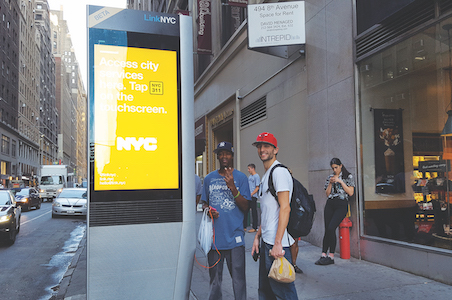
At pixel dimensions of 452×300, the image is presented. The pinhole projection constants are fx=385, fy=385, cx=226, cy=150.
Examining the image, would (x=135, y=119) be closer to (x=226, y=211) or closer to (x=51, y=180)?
(x=226, y=211)

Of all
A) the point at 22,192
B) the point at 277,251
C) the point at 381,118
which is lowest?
the point at 22,192

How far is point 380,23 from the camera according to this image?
684cm

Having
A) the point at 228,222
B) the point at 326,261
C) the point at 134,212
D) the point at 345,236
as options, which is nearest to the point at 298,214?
the point at 228,222

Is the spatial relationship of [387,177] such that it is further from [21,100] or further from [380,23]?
[21,100]

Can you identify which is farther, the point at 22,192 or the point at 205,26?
the point at 22,192

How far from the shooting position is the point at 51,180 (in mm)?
36281

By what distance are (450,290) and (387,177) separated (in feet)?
8.64

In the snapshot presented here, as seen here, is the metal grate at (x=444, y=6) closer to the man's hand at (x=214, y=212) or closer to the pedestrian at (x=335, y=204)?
the pedestrian at (x=335, y=204)

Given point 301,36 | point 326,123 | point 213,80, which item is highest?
point 213,80

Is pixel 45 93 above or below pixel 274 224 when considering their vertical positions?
above

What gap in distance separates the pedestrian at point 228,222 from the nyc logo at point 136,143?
0.80 meters

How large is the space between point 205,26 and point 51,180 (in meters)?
25.0

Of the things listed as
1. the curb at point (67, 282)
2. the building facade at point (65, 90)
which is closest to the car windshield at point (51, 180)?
the curb at point (67, 282)

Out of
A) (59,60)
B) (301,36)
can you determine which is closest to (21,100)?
(59,60)
